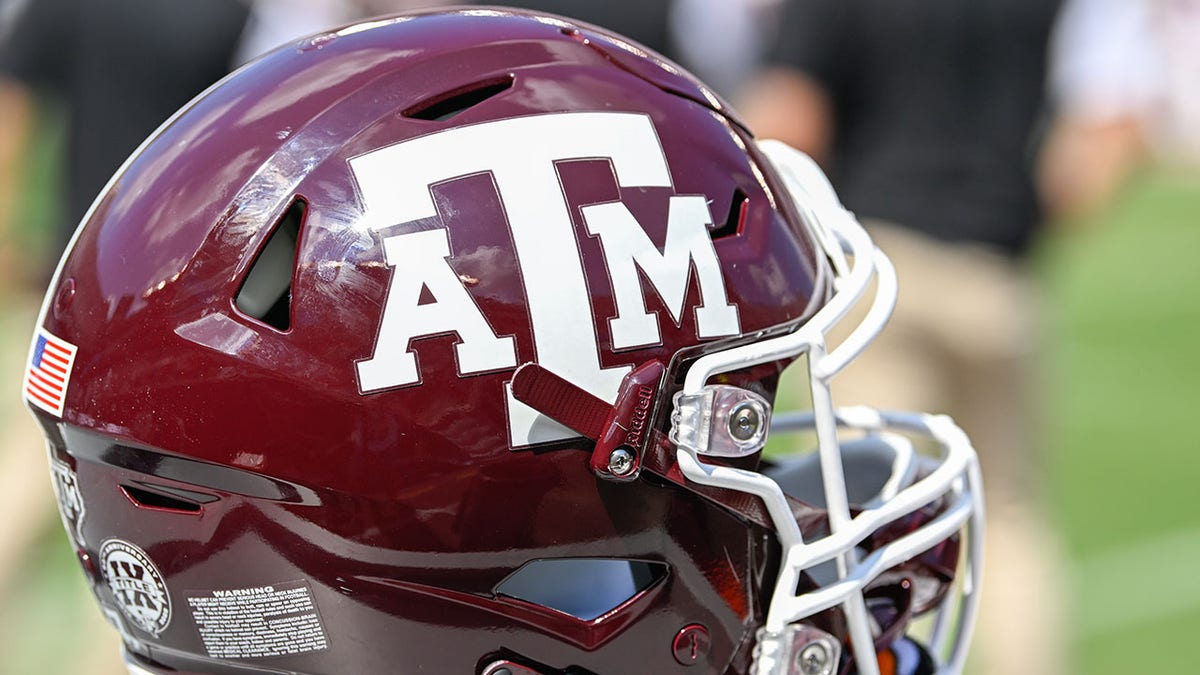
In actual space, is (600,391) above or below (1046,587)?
above

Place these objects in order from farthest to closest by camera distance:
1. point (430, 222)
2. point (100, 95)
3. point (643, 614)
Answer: point (100, 95), point (643, 614), point (430, 222)

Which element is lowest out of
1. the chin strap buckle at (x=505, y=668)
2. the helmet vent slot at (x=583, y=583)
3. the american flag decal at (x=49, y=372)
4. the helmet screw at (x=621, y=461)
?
the chin strap buckle at (x=505, y=668)

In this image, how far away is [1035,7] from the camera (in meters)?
3.73

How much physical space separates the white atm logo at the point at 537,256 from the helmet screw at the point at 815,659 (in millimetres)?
378

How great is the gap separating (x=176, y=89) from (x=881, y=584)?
9.88 feet

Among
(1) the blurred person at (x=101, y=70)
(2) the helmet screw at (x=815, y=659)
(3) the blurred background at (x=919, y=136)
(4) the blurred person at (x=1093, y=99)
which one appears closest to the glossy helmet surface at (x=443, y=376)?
(2) the helmet screw at (x=815, y=659)

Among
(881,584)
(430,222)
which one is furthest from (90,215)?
(881,584)

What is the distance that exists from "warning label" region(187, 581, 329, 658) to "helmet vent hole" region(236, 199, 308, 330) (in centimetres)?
27

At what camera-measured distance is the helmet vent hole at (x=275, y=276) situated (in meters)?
1.44

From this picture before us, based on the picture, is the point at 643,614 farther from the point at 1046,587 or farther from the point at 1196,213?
the point at 1196,213

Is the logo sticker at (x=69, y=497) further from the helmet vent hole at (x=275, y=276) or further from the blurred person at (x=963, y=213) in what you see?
the blurred person at (x=963, y=213)

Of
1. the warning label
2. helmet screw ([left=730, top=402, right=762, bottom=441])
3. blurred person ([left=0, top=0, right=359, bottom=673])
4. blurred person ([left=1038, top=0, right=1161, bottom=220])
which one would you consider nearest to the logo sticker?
the warning label

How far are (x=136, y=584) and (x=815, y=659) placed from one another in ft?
2.44

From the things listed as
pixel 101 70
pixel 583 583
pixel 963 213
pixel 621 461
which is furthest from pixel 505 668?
pixel 101 70
